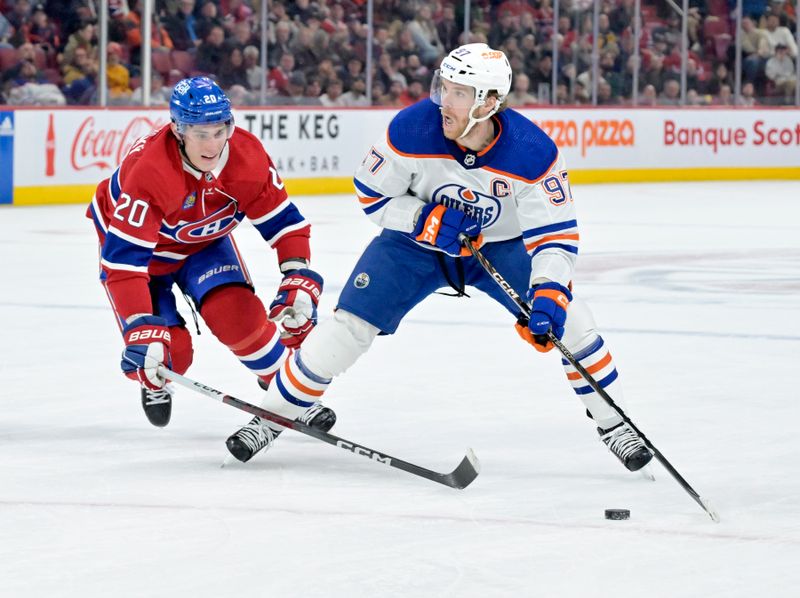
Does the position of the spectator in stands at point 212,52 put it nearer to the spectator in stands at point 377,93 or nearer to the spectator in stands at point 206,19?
the spectator in stands at point 206,19

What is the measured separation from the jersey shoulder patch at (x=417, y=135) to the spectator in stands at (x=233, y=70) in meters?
8.43

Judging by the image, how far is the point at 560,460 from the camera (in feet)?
12.4

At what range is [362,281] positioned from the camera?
373 cm

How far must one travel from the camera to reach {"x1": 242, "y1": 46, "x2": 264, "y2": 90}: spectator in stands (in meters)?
12.1

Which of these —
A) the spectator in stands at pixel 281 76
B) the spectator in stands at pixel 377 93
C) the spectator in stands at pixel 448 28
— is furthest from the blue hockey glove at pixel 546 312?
the spectator in stands at pixel 448 28

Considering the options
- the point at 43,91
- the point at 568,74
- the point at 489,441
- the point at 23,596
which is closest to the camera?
the point at 23,596

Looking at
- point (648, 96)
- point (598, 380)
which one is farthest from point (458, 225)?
point (648, 96)

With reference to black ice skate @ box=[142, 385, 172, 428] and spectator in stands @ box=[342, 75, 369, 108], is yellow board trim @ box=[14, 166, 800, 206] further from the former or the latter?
black ice skate @ box=[142, 385, 172, 428]

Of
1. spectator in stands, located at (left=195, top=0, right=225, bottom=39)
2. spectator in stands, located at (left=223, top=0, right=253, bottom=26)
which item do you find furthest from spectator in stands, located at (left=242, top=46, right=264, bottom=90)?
spectator in stands, located at (left=195, top=0, right=225, bottom=39)

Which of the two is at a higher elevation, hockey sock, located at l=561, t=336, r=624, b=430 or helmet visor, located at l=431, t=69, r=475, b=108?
helmet visor, located at l=431, t=69, r=475, b=108

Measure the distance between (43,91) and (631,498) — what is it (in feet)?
27.2

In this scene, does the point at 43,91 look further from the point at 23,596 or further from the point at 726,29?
the point at 23,596

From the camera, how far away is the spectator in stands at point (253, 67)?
1212 centimetres

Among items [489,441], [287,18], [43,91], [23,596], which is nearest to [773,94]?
[287,18]
